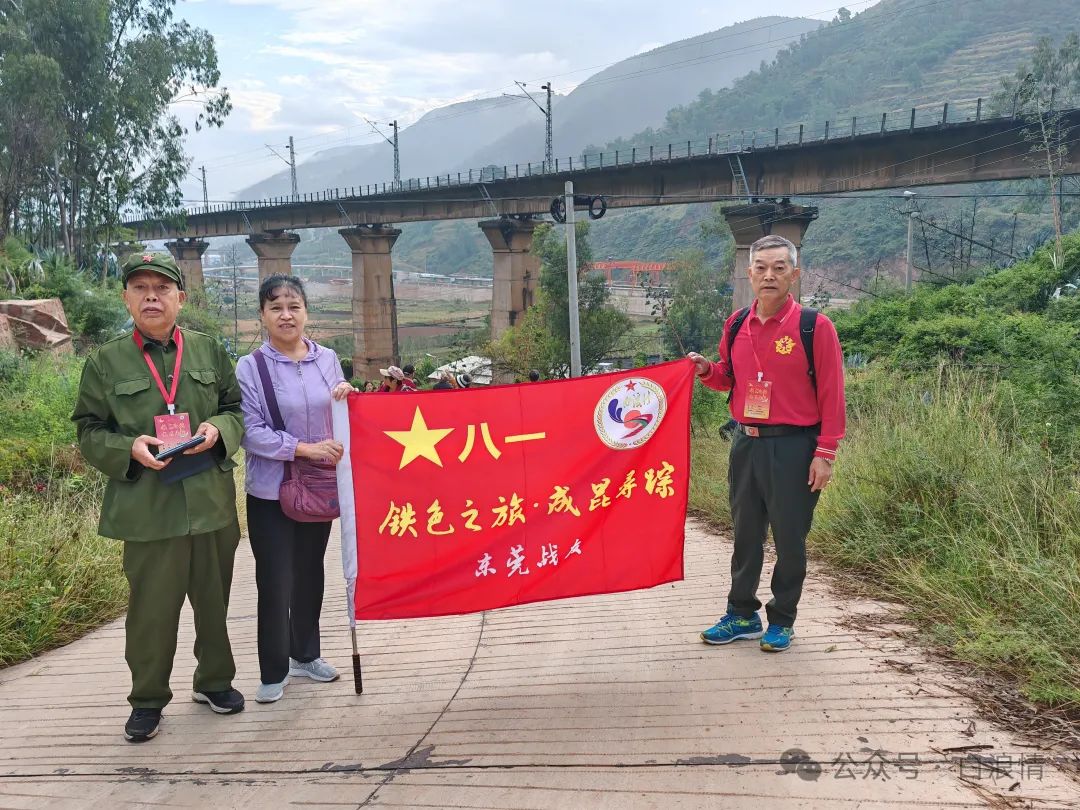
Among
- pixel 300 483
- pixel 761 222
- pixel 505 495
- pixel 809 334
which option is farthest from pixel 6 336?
pixel 761 222

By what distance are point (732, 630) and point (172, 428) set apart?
2515 mm

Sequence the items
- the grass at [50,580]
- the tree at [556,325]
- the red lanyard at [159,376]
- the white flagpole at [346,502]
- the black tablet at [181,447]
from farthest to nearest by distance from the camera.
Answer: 1. the tree at [556,325]
2. the grass at [50,580]
3. the white flagpole at [346,502]
4. the red lanyard at [159,376]
5. the black tablet at [181,447]

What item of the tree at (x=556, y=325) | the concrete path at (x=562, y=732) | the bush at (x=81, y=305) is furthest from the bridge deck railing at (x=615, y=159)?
the concrete path at (x=562, y=732)

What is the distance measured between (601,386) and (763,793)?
171 centimetres

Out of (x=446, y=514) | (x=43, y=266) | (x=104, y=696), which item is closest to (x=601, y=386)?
(x=446, y=514)

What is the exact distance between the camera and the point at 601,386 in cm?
376

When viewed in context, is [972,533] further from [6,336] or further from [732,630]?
[6,336]

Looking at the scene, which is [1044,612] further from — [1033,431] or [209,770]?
[209,770]

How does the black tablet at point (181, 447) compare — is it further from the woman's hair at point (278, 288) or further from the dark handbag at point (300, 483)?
the woman's hair at point (278, 288)

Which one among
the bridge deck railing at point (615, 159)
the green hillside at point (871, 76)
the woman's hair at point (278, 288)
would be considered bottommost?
the woman's hair at point (278, 288)

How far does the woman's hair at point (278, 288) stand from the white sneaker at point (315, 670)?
159 centimetres

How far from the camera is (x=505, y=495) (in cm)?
363

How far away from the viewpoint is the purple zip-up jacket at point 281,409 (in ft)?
11.6

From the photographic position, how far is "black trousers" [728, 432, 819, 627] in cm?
370
